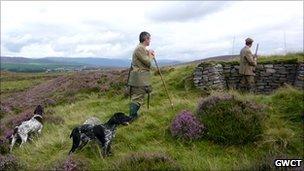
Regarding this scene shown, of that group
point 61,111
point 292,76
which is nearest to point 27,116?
point 61,111

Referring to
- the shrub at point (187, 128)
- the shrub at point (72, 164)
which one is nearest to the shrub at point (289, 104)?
the shrub at point (187, 128)

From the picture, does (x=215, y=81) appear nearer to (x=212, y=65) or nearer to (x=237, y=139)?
(x=212, y=65)

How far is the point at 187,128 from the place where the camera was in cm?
1339

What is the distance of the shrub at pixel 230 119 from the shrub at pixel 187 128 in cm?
23

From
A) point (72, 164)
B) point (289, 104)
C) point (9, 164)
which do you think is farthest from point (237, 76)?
→ point (9, 164)

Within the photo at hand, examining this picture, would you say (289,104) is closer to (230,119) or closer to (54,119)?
(230,119)

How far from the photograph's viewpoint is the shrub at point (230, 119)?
13.0 m

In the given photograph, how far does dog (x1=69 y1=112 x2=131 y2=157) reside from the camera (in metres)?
12.2

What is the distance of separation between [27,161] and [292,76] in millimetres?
12034

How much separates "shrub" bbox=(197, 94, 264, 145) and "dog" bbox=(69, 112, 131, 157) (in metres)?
2.67

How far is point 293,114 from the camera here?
48.2 feet

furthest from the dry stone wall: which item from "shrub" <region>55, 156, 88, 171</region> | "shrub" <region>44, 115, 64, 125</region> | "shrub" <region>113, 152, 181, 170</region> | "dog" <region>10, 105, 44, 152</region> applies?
"shrub" <region>55, 156, 88, 171</region>

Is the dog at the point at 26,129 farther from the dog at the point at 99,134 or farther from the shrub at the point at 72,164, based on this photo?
the shrub at the point at 72,164

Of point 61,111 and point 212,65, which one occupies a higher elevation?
point 212,65
